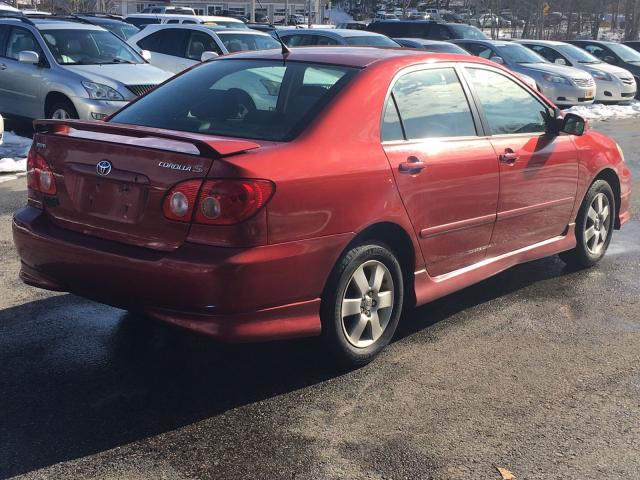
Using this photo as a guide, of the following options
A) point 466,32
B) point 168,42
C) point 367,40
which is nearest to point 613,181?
point 168,42

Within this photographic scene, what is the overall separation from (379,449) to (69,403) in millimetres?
1412

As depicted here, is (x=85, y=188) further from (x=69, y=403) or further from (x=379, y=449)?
(x=379, y=449)

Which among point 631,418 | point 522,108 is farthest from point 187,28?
point 631,418

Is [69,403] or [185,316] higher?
[185,316]

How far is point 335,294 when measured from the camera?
4148mm

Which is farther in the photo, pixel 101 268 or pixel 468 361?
pixel 468 361

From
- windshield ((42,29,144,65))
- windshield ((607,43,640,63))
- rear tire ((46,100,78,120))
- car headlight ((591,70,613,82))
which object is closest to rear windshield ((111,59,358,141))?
rear tire ((46,100,78,120))

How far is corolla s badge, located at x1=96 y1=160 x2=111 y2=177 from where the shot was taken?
3957 mm

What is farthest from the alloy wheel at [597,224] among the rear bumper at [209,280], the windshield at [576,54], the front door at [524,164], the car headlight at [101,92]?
the windshield at [576,54]

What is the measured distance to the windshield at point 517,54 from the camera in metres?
20.1

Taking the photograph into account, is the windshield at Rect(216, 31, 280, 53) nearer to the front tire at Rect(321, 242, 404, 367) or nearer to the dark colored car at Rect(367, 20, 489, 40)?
the dark colored car at Rect(367, 20, 489, 40)

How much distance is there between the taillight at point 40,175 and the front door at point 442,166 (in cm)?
169

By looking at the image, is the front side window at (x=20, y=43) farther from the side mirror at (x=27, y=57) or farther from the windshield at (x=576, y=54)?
the windshield at (x=576, y=54)

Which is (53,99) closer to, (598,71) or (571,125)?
(571,125)
